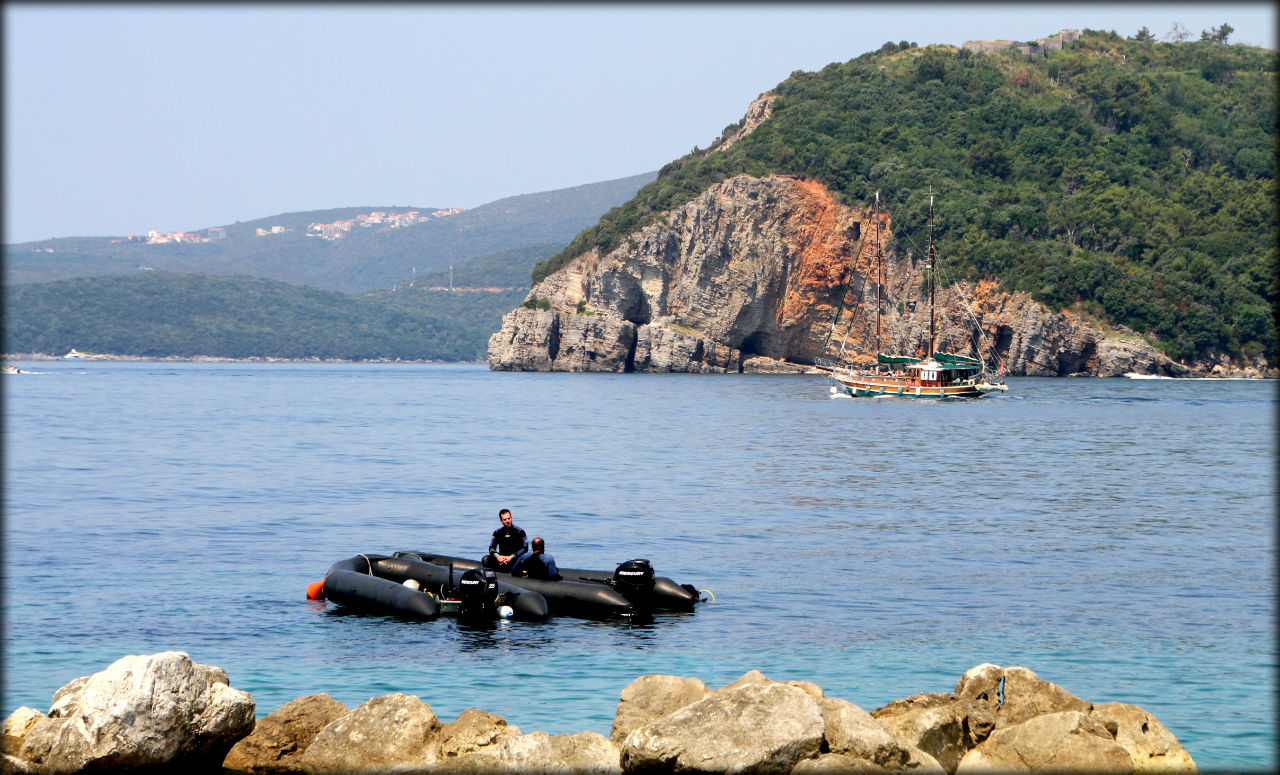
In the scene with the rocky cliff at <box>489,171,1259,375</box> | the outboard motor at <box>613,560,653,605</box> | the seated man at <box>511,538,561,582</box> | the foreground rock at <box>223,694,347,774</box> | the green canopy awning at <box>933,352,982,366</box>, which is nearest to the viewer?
the foreground rock at <box>223,694,347,774</box>

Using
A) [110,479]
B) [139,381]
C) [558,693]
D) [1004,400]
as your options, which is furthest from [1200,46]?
[558,693]

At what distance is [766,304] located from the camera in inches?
5684

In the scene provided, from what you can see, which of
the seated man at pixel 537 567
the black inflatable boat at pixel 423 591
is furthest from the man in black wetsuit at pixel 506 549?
the black inflatable boat at pixel 423 591

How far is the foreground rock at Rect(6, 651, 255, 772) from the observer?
11.8m

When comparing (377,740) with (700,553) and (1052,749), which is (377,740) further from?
(700,553)

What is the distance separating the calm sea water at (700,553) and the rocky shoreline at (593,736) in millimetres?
2001

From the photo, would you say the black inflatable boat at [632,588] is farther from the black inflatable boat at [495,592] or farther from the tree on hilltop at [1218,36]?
the tree on hilltop at [1218,36]

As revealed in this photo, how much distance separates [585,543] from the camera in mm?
27938

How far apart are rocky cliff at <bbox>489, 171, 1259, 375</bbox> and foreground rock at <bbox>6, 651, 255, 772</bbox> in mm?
119258

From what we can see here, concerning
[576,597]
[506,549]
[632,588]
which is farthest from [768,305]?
[576,597]

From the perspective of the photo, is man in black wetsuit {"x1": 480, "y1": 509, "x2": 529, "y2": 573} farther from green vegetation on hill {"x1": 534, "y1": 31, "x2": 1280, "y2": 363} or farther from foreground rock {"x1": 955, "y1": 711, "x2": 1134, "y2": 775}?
green vegetation on hill {"x1": 534, "y1": 31, "x2": 1280, "y2": 363}

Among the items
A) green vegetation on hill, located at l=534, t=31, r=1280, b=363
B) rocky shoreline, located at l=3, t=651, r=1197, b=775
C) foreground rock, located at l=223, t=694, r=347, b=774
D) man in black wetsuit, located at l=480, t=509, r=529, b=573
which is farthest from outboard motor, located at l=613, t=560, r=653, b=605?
green vegetation on hill, located at l=534, t=31, r=1280, b=363

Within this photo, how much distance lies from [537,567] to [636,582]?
1763 millimetres

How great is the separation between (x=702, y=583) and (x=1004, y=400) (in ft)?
246
